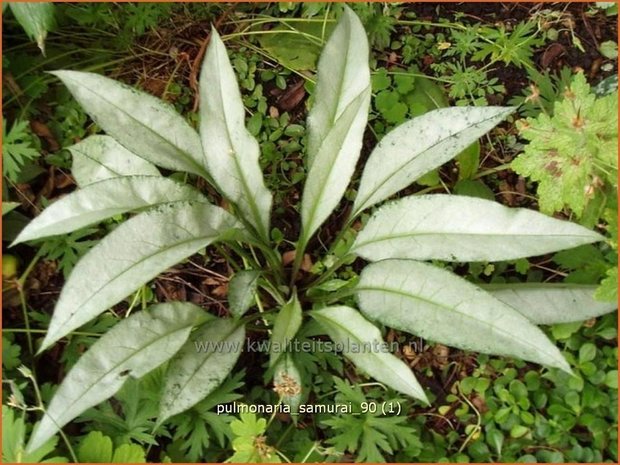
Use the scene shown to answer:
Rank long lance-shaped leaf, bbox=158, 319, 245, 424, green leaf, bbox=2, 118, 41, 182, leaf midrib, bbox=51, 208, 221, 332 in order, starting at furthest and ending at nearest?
green leaf, bbox=2, 118, 41, 182 < long lance-shaped leaf, bbox=158, 319, 245, 424 < leaf midrib, bbox=51, 208, 221, 332

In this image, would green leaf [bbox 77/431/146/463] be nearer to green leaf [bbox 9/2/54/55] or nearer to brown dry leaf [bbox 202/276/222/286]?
brown dry leaf [bbox 202/276/222/286]

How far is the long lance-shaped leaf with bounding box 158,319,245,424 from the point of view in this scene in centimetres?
94

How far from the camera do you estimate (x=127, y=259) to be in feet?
2.83

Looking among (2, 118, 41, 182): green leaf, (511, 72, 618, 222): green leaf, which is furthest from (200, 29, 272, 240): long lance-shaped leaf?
(511, 72, 618, 222): green leaf

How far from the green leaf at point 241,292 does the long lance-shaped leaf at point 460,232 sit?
180 millimetres

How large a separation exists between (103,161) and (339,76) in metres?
0.45

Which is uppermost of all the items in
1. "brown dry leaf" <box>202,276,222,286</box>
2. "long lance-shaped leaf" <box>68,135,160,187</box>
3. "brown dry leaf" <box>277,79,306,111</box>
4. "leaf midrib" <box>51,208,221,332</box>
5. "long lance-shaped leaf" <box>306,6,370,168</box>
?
"long lance-shaped leaf" <box>306,6,370,168</box>

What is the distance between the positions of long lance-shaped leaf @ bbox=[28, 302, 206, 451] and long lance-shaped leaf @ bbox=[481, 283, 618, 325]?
509 mm

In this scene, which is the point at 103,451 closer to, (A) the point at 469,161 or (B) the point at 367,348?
(B) the point at 367,348

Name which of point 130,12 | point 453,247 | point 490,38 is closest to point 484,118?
point 453,247

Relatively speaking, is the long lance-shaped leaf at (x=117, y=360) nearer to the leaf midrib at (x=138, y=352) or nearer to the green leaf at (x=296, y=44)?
the leaf midrib at (x=138, y=352)

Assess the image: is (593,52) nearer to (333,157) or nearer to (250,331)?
(333,157)

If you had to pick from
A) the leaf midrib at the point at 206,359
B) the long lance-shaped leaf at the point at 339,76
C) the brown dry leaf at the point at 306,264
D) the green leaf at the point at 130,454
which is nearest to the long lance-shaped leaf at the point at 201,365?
the leaf midrib at the point at 206,359

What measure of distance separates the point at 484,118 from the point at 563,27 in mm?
535
